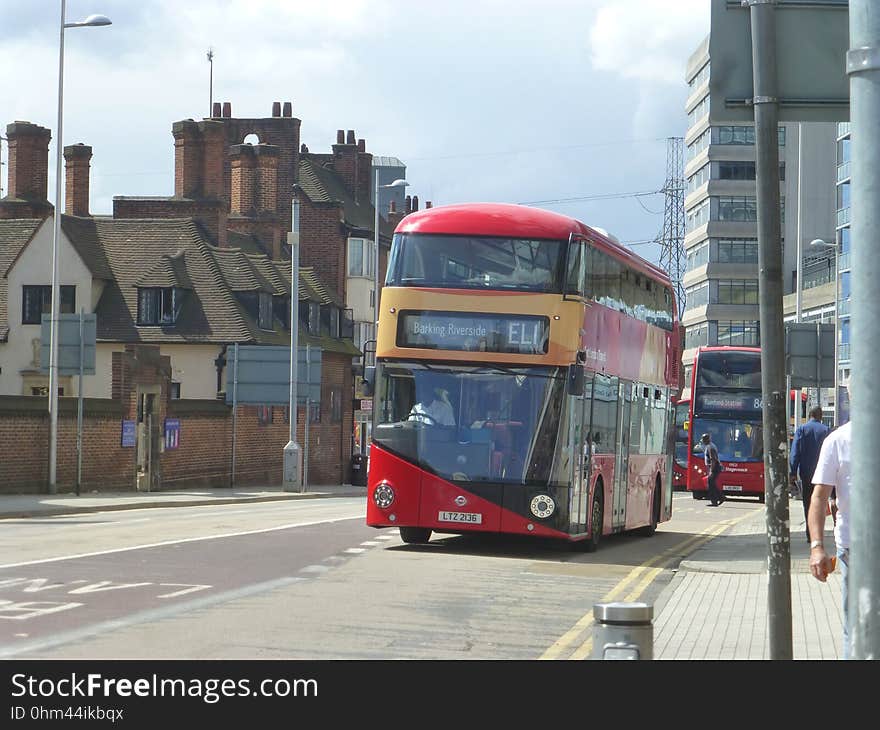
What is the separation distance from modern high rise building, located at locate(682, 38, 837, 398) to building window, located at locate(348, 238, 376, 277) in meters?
36.3

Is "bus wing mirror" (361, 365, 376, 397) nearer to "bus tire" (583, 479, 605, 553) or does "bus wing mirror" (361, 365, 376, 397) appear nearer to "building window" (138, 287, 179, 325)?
"bus tire" (583, 479, 605, 553)

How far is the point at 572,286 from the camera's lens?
64.0ft

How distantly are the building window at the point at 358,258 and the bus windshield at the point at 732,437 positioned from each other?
95.7 ft

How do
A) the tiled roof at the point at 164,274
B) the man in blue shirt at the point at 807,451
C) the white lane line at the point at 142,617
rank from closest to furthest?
the white lane line at the point at 142,617, the man in blue shirt at the point at 807,451, the tiled roof at the point at 164,274

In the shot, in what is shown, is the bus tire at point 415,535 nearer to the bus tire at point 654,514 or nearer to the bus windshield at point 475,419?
the bus windshield at point 475,419

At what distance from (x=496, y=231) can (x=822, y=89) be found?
38.5 ft

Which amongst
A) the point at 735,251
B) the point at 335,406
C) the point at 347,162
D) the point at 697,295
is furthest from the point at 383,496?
the point at 697,295

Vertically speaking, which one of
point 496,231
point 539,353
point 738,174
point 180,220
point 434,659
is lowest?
point 434,659

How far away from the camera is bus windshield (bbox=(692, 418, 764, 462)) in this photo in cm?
4706

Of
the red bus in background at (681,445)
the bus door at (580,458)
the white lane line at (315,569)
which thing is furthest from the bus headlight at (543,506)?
the red bus in background at (681,445)

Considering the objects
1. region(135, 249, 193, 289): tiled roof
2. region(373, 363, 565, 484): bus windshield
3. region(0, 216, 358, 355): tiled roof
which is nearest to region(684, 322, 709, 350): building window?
region(0, 216, 358, 355): tiled roof

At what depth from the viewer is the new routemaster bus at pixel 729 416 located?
45.6 meters

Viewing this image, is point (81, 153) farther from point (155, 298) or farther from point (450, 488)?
point (450, 488)

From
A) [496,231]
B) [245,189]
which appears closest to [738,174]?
[245,189]
